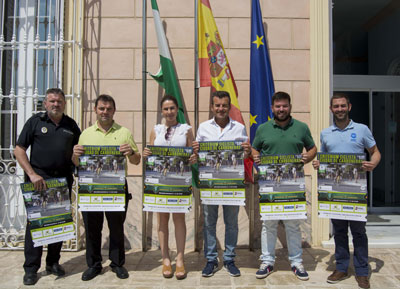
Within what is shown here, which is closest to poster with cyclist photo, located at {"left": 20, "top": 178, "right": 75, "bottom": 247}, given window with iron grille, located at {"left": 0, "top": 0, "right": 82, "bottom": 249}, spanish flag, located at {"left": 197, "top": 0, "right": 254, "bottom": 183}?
window with iron grille, located at {"left": 0, "top": 0, "right": 82, "bottom": 249}

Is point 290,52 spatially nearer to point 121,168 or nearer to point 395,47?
point 121,168

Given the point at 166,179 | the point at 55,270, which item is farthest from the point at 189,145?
the point at 55,270

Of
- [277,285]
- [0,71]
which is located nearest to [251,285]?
[277,285]

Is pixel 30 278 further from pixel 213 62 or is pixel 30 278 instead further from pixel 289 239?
pixel 213 62

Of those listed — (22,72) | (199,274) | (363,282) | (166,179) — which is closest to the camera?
(363,282)

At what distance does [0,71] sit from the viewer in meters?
4.76

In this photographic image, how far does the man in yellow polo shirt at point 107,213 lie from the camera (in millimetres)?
3428

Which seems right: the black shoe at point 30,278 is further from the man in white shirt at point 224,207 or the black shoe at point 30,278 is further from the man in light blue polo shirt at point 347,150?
the man in light blue polo shirt at point 347,150

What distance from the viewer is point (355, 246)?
3.38 m

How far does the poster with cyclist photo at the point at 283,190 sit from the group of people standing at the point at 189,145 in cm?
14

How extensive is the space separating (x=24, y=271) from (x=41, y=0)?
143 inches

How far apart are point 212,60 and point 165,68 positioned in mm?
621

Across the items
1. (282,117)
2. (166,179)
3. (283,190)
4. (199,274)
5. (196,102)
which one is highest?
(196,102)

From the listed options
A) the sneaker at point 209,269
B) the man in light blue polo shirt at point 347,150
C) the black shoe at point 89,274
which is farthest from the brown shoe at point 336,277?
the black shoe at point 89,274
